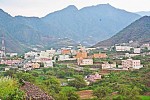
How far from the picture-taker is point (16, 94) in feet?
28.7

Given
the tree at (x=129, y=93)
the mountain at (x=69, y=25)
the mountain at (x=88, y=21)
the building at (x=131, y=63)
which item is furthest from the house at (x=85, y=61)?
the mountain at (x=88, y=21)

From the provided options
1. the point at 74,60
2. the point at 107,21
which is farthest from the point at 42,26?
the point at 74,60

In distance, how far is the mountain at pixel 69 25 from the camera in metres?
127

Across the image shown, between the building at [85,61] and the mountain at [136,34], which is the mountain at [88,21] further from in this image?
the building at [85,61]

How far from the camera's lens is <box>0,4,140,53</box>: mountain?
418 ft

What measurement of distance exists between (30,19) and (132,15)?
5149 cm

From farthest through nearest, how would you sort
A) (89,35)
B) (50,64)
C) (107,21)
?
(107,21) → (89,35) → (50,64)

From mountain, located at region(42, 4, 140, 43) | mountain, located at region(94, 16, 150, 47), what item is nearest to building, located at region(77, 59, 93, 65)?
mountain, located at region(94, 16, 150, 47)


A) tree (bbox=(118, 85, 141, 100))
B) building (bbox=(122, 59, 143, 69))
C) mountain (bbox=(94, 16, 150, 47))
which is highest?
mountain (bbox=(94, 16, 150, 47))

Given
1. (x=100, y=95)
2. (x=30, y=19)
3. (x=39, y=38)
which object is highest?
(x=30, y=19)

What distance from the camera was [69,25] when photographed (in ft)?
579

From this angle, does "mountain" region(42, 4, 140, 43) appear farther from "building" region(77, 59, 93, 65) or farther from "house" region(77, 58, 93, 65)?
"building" region(77, 59, 93, 65)

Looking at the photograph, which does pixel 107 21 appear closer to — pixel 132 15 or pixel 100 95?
pixel 132 15

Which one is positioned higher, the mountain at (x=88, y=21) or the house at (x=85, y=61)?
the mountain at (x=88, y=21)
